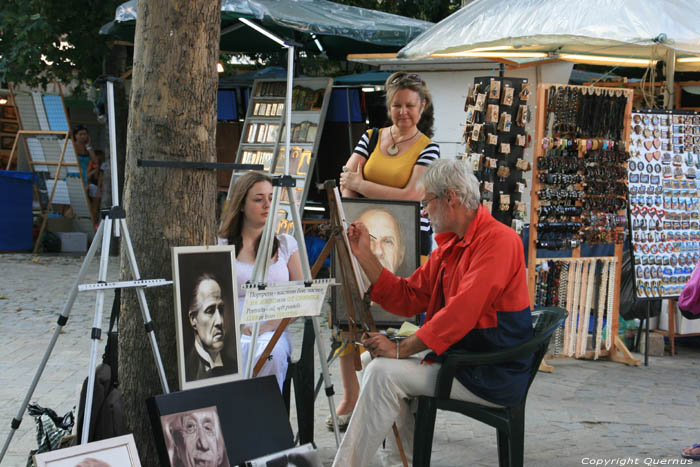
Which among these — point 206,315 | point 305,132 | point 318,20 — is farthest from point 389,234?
point 318,20

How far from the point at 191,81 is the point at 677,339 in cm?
539

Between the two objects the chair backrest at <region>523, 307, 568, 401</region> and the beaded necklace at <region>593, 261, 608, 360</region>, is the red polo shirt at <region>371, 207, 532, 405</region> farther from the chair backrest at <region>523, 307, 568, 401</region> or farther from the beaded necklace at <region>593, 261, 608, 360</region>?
the beaded necklace at <region>593, 261, 608, 360</region>

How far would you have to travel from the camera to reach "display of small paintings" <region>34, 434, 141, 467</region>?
8.19 ft

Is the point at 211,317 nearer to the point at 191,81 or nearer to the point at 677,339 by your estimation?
the point at 191,81

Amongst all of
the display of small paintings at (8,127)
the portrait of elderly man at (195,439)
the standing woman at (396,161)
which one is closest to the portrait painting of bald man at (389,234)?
the standing woman at (396,161)

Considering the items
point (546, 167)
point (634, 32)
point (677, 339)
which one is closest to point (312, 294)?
point (546, 167)

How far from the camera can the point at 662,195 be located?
602 cm

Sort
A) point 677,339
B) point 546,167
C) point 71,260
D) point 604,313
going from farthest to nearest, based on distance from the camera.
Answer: point 71,260 < point 677,339 < point 604,313 < point 546,167

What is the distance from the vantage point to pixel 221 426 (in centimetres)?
289

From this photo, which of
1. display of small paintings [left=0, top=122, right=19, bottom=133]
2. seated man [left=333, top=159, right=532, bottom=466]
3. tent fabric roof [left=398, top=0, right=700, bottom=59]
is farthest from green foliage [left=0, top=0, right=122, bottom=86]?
seated man [left=333, top=159, right=532, bottom=466]

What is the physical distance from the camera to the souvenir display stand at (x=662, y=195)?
5945 millimetres

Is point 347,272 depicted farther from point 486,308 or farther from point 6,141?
point 6,141

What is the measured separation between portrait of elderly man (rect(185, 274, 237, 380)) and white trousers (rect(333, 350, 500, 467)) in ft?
1.87

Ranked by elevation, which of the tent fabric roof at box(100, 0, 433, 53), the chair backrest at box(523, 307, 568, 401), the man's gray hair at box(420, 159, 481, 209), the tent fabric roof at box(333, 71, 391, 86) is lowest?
the chair backrest at box(523, 307, 568, 401)
